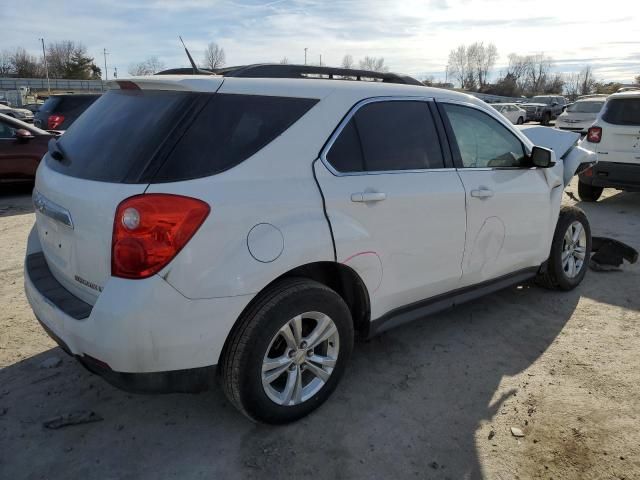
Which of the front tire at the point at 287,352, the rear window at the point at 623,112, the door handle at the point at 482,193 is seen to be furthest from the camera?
the rear window at the point at 623,112

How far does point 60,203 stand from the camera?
262 centimetres

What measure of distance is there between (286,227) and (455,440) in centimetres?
140

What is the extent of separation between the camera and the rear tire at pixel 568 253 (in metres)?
4.54

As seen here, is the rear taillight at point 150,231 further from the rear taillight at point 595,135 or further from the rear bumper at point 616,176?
the rear taillight at point 595,135

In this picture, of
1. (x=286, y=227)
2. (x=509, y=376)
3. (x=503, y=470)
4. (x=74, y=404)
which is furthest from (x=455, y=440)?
(x=74, y=404)

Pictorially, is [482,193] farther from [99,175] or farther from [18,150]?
[18,150]

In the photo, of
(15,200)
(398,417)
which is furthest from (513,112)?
(398,417)

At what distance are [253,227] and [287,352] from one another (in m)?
0.71

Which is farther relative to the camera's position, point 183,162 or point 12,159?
point 12,159

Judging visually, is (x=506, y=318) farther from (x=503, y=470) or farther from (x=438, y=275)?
(x=503, y=470)

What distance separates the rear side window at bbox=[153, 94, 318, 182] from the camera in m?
2.37

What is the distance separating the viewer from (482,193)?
3512 millimetres

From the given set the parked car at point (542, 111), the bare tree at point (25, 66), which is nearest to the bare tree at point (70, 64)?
the bare tree at point (25, 66)

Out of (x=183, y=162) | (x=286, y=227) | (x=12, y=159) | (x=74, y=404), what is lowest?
(x=74, y=404)
